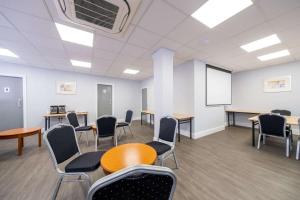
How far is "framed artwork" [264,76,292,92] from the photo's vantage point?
14.1 feet

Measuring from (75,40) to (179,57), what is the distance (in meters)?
2.74

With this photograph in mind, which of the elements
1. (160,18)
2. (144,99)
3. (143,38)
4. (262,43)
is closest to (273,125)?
(262,43)

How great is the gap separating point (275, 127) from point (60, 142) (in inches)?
162

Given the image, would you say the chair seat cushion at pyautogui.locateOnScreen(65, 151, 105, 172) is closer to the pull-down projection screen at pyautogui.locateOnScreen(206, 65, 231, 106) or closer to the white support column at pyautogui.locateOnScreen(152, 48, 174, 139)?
the white support column at pyautogui.locateOnScreen(152, 48, 174, 139)

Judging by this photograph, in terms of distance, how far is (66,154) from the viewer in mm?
1621

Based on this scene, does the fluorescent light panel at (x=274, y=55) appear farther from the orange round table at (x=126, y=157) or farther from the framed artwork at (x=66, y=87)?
the framed artwork at (x=66, y=87)

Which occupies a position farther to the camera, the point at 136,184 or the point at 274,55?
the point at 274,55

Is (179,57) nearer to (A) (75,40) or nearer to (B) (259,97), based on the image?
(A) (75,40)

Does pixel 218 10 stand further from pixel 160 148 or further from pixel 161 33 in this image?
pixel 160 148

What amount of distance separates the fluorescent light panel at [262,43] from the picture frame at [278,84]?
2.39 metres

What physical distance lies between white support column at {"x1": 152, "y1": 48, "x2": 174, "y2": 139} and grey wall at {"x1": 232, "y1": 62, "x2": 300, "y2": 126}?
13.7 ft

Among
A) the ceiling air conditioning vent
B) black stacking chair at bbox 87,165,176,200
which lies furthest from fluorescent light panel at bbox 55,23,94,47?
black stacking chair at bbox 87,165,176,200

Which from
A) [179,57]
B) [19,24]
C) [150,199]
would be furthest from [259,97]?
[19,24]

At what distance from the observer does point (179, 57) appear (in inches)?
147
